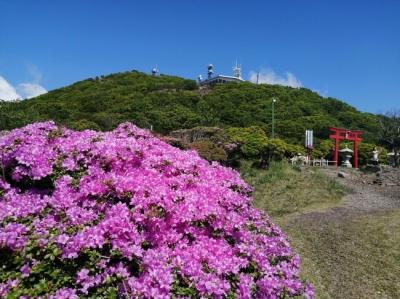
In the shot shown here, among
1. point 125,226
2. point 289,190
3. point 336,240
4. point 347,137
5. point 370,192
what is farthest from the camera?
point 347,137

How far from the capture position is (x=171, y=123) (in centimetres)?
3447

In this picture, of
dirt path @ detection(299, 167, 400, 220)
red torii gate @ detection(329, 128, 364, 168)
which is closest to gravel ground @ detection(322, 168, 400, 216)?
dirt path @ detection(299, 167, 400, 220)

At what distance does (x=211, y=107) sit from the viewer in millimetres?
40812

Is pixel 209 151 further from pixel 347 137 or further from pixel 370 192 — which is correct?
pixel 347 137

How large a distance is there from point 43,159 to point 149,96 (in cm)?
4029

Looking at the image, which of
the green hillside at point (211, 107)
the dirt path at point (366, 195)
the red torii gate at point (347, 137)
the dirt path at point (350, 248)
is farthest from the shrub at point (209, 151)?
the green hillside at point (211, 107)

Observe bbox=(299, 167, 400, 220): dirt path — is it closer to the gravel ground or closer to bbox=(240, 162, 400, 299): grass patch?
the gravel ground

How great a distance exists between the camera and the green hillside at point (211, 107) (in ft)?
113

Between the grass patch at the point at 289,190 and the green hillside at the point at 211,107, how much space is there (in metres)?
17.8

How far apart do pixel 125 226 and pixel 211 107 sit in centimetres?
3847

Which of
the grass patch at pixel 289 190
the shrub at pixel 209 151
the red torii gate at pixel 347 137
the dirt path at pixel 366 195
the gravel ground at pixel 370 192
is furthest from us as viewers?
the red torii gate at pixel 347 137

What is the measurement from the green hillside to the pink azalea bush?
2781 cm

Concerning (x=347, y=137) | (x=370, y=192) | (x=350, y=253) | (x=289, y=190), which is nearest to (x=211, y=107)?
(x=347, y=137)

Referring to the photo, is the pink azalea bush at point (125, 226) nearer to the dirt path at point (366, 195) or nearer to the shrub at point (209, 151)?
the dirt path at point (366, 195)
